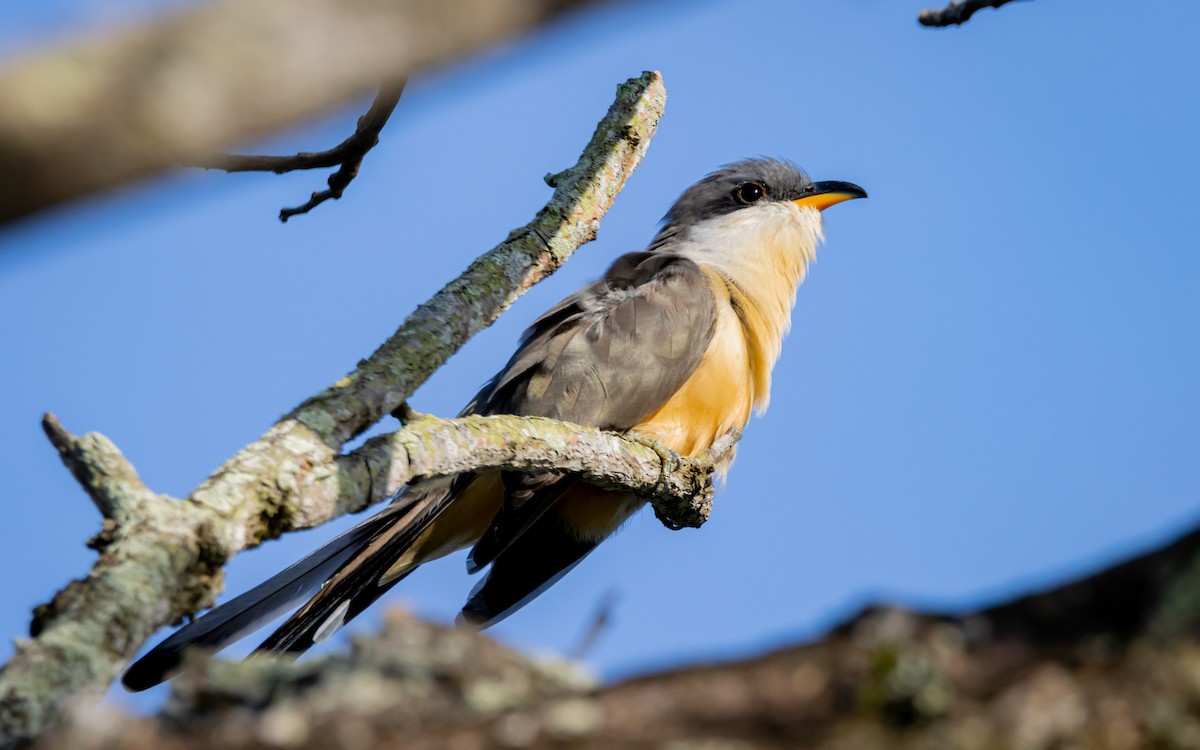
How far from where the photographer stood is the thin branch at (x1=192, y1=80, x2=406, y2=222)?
4.21m

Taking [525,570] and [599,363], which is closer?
[599,363]

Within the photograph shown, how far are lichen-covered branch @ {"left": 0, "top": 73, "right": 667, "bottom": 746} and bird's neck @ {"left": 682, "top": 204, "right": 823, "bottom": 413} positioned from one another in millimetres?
2132

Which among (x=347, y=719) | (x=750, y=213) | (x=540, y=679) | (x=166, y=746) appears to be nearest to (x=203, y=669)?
(x=166, y=746)

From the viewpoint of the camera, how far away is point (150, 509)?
294cm

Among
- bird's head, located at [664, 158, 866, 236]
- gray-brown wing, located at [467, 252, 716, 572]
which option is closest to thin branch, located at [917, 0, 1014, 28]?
gray-brown wing, located at [467, 252, 716, 572]

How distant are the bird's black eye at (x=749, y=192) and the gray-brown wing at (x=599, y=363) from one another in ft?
5.12

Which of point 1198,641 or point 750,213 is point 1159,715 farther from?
point 750,213

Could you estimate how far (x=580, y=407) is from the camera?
5625 mm

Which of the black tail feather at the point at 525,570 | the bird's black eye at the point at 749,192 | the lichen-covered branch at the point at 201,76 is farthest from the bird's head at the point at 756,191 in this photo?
the lichen-covered branch at the point at 201,76

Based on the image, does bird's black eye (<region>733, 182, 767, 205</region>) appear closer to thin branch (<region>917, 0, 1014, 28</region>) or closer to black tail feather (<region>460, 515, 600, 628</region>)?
black tail feather (<region>460, 515, 600, 628</region>)

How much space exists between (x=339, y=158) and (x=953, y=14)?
2.30 meters

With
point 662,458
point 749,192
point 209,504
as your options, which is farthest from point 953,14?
point 749,192

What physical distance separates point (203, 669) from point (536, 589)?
13.6ft

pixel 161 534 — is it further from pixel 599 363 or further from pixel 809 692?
pixel 599 363
